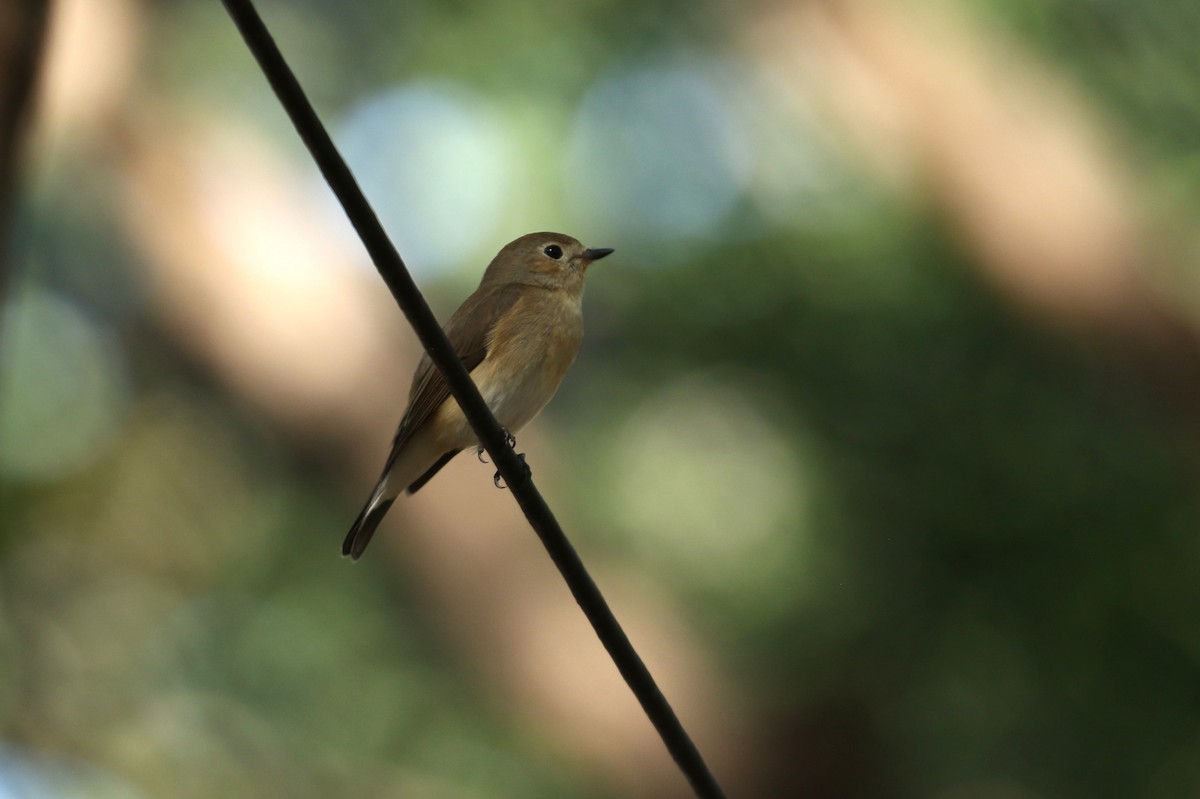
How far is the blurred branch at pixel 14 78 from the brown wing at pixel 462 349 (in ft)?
5.64

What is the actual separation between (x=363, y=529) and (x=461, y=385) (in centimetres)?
214

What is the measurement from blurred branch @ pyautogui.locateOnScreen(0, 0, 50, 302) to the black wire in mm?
3142

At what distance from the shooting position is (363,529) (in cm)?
418

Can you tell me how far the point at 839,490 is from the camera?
7.07 m

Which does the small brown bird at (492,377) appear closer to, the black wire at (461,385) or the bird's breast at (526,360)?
the bird's breast at (526,360)

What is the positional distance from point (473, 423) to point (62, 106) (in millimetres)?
5444

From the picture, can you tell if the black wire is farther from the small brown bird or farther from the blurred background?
the blurred background

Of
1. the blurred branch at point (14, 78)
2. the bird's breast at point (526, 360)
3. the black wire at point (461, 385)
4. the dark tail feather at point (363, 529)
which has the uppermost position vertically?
the blurred branch at point (14, 78)

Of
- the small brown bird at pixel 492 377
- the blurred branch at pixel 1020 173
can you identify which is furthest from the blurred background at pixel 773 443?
the small brown bird at pixel 492 377

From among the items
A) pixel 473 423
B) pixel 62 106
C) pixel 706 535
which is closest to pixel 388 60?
pixel 62 106

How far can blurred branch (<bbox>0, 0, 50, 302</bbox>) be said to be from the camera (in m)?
4.56

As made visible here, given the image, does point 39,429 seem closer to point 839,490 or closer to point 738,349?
point 738,349

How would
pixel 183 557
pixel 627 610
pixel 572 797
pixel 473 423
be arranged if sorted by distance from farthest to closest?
1. pixel 183 557
2. pixel 572 797
3. pixel 627 610
4. pixel 473 423

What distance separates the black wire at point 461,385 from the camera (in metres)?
1.73
